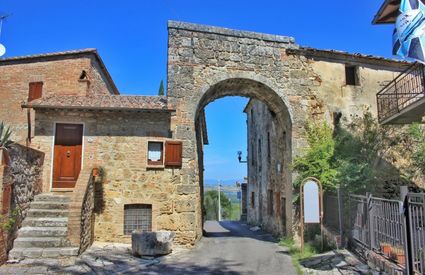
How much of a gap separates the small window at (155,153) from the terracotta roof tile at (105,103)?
1.23 meters

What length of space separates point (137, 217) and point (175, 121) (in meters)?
3.50

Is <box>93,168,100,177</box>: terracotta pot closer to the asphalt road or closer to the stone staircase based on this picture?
the stone staircase

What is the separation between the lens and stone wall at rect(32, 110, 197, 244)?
12.0 meters

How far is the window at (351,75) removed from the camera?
14359 millimetres

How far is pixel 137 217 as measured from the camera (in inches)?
478

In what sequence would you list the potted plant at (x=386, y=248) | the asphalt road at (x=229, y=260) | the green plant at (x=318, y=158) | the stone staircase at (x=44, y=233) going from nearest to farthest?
the potted plant at (x=386, y=248) < the asphalt road at (x=229, y=260) < the stone staircase at (x=44, y=233) < the green plant at (x=318, y=158)

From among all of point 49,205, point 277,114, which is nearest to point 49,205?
point 49,205

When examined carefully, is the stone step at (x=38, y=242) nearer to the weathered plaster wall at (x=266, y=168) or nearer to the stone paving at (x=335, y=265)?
the stone paving at (x=335, y=265)

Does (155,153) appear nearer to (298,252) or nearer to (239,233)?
(298,252)

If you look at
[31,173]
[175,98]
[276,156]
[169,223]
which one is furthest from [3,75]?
[276,156]

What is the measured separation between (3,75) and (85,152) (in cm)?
782

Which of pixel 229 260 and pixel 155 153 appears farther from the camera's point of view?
pixel 155 153

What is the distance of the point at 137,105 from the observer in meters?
12.4

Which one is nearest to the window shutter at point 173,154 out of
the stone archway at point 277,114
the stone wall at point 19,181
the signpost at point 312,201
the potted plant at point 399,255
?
the stone archway at point 277,114
